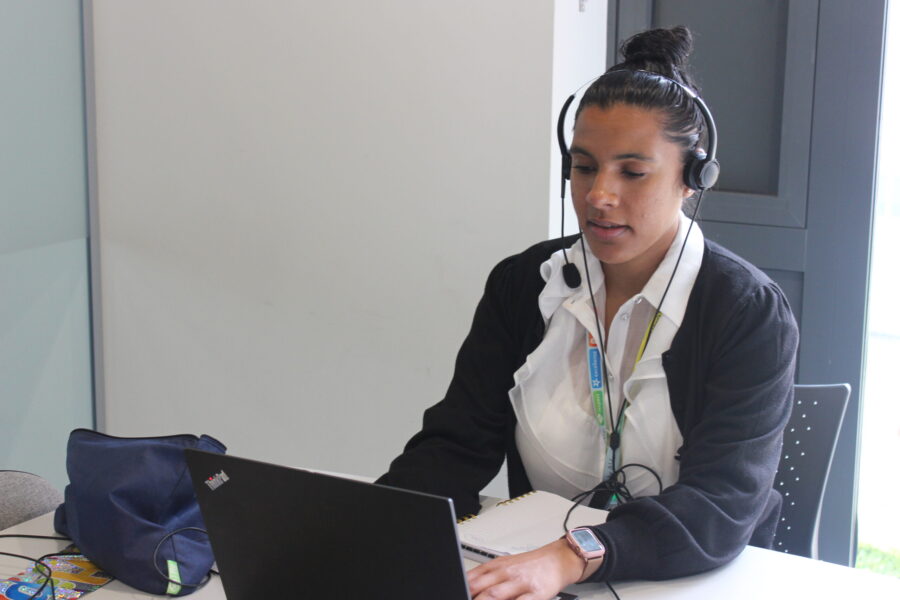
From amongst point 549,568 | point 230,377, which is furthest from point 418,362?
point 549,568

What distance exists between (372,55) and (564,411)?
1.34m

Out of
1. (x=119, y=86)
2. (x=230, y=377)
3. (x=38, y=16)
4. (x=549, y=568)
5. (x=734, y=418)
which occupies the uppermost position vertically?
(x=38, y=16)

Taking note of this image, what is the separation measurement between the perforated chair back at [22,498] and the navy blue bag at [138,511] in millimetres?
211

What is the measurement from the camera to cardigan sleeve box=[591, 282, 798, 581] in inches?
51.2

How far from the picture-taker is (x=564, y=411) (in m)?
1.61

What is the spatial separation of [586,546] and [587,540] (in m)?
0.01

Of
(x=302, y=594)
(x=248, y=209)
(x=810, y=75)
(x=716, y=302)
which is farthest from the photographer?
(x=248, y=209)

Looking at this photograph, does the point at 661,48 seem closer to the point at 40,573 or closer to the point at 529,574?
the point at 529,574

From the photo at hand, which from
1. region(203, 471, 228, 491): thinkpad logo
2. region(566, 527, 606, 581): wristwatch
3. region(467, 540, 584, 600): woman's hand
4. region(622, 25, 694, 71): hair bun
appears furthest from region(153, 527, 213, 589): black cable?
region(622, 25, 694, 71): hair bun

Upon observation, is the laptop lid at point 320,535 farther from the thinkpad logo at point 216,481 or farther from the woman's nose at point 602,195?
the woman's nose at point 602,195

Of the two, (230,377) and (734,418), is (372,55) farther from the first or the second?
(734,418)

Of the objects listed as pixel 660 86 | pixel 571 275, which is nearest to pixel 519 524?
pixel 571 275

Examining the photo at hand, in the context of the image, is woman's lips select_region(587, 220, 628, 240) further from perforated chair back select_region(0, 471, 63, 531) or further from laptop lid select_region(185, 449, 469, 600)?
perforated chair back select_region(0, 471, 63, 531)

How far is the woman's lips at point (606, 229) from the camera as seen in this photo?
1.53 metres
